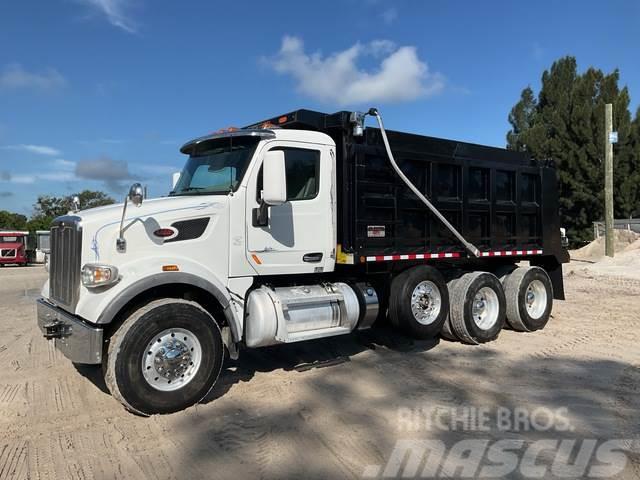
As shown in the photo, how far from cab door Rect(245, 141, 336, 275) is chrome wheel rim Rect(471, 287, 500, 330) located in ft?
9.12

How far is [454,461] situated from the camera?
3.87 m

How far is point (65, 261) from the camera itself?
5.14 meters

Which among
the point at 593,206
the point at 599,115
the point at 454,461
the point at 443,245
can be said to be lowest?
the point at 454,461

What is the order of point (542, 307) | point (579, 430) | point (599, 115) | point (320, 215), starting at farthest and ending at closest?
point (599, 115) < point (542, 307) < point (320, 215) < point (579, 430)

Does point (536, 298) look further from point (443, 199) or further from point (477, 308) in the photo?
point (443, 199)

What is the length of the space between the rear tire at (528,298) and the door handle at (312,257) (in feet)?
12.5

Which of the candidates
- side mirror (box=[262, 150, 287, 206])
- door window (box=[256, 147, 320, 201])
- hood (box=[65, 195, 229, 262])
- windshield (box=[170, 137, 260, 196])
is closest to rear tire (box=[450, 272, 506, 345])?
door window (box=[256, 147, 320, 201])

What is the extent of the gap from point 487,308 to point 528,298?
1.26 metres

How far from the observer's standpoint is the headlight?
15.3ft

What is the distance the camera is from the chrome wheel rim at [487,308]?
7.93 meters

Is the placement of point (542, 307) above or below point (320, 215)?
below

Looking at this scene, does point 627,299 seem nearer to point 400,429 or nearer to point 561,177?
point 400,429

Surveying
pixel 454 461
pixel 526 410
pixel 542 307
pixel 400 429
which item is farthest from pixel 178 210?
pixel 542 307

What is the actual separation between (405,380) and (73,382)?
3693 millimetres
